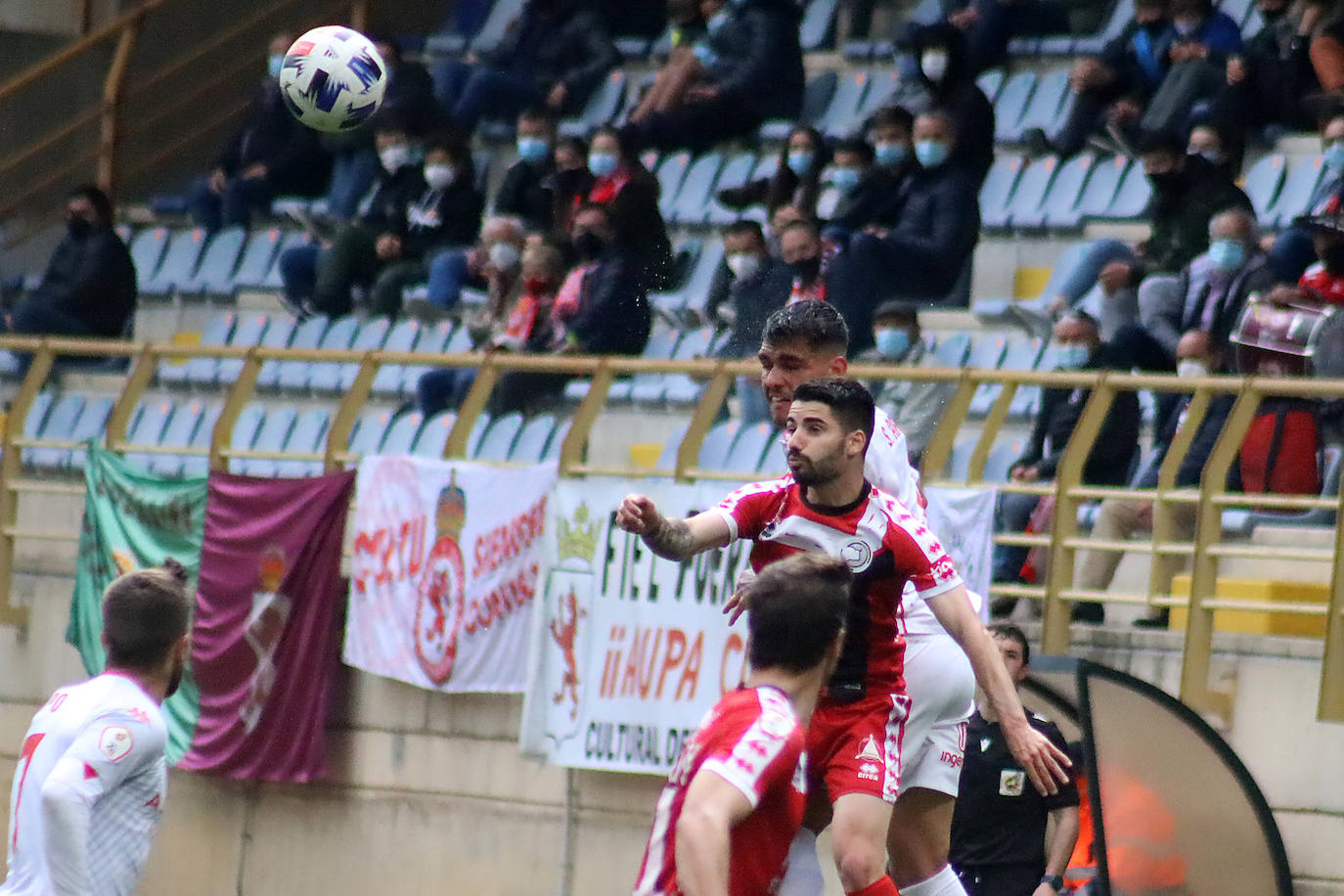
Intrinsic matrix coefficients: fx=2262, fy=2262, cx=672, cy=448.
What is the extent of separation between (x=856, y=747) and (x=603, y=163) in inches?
361

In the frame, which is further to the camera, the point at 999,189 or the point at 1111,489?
the point at 999,189

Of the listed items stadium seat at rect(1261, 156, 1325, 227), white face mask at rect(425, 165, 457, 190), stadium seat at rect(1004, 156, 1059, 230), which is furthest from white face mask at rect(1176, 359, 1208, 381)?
white face mask at rect(425, 165, 457, 190)

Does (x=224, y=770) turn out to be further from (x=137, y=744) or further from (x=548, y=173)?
(x=137, y=744)

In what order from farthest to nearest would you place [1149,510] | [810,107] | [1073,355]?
[810,107]
[1073,355]
[1149,510]

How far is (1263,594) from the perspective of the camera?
9727 mm

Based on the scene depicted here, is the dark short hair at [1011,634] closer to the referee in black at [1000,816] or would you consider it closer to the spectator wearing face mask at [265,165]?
the referee in black at [1000,816]

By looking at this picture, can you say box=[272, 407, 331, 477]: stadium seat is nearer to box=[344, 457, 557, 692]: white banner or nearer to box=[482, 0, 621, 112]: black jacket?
box=[344, 457, 557, 692]: white banner

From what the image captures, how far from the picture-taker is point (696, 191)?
16.4 m

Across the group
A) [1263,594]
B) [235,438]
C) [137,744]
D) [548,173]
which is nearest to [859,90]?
[548,173]

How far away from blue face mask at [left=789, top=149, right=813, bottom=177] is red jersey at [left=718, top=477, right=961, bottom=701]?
8.06 meters

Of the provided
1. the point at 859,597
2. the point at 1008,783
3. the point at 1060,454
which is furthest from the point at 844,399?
the point at 1060,454

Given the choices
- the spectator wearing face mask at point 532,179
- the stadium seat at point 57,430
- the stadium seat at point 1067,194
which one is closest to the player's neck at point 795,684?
the stadium seat at point 1067,194

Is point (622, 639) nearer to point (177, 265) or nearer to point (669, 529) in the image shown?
point (669, 529)

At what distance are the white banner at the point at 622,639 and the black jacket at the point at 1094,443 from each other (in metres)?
1.53
